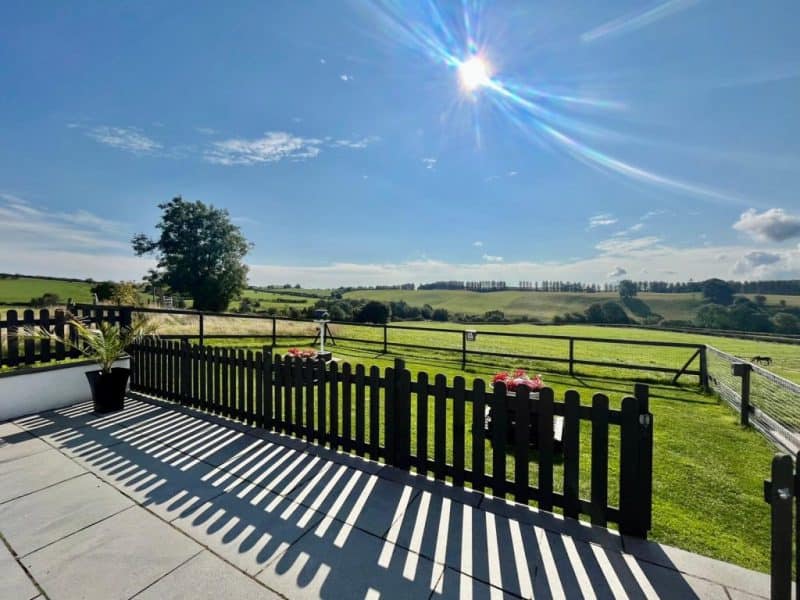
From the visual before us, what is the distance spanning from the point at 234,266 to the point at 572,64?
3106cm

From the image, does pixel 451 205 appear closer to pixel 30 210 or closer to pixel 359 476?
pixel 359 476

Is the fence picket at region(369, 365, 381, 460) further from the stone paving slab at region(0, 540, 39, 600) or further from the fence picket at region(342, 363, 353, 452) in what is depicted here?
the stone paving slab at region(0, 540, 39, 600)

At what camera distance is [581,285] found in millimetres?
46312

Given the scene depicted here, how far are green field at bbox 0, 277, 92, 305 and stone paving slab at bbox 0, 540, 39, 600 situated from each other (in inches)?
956

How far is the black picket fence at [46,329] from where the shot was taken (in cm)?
439

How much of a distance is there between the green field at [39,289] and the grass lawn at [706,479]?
2695 cm

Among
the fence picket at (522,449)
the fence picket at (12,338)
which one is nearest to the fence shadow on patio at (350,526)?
the fence picket at (522,449)

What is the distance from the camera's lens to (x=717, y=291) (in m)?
36.1

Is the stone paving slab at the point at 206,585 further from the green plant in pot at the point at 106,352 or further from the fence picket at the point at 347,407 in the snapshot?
the green plant in pot at the point at 106,352

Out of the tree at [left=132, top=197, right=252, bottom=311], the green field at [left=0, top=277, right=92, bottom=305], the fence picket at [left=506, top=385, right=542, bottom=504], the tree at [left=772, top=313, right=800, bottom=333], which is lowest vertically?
the tree at [left=772, top=313, right=800, bottom=333]

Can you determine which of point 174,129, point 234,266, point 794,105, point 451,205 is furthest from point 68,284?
point 794,105

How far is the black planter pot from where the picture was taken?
14.0ft

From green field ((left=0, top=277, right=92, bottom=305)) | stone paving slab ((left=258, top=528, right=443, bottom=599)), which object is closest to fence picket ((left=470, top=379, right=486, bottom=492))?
stone paving slab ((left=258, top=528, right=443, bottom=599))

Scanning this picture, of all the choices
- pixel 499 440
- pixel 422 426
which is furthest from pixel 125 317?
pixel 499 440
